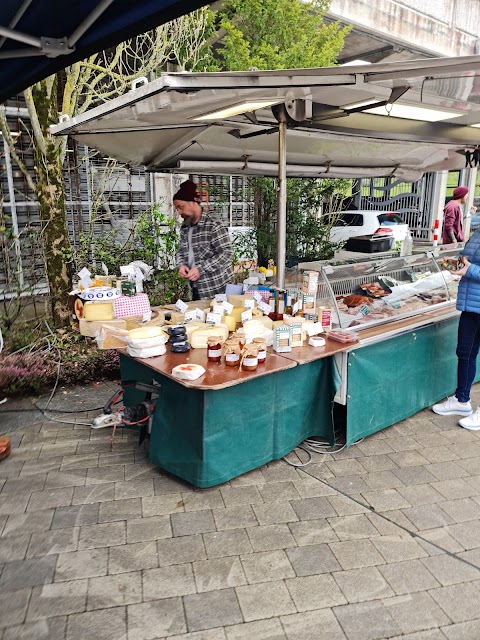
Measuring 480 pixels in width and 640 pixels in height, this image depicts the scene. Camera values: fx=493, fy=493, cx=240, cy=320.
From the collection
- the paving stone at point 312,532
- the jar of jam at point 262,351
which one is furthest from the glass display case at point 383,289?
the paving stone at point 312,532

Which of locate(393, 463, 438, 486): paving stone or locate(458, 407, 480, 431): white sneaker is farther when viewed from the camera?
locate(458, 407, 480, 431): white sneaker

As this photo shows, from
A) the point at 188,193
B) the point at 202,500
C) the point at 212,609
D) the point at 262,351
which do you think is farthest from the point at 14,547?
the point at 188,193

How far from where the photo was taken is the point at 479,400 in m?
5.11

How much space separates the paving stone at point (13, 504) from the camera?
10.8 feet

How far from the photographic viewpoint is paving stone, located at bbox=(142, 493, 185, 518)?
326 cm

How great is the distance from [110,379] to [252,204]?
17.5ft

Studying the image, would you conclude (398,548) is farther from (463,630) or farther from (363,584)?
(463,630)

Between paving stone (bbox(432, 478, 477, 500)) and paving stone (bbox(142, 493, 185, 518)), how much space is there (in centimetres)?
185

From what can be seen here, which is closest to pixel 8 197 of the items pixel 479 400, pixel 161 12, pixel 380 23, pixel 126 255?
pixel 126 255

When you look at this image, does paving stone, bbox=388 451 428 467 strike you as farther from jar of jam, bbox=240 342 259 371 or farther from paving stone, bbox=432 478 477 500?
jar of jam, bbox=240 342 259 371

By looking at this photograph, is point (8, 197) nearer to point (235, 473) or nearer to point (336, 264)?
point (336, 264)

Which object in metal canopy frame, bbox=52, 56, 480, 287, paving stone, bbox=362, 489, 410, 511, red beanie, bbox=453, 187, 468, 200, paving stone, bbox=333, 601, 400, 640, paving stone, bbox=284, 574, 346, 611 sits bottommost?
paving stone, bbox=333, 601, 400, 640

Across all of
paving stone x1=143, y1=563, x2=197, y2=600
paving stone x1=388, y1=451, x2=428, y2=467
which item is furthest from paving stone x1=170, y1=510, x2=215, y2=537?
paving stone x1=388, y1=451, x2=428, y2=467

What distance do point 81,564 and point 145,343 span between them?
4.62 feet
